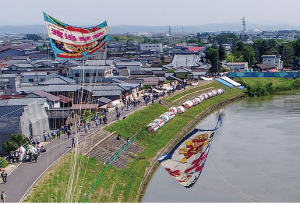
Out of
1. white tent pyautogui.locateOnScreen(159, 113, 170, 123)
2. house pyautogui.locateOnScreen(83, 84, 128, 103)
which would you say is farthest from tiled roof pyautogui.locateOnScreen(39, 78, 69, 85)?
white tent pyautogui.locateOnScreen(159, 113, 170, 123)

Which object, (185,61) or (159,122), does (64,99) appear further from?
(185,61)

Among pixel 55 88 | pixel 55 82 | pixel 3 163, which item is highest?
pixel 55 82

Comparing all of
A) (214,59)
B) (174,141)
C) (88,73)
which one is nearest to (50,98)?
(174,141)

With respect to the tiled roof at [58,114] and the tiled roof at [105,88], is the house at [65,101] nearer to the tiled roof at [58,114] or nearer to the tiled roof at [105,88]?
the tiled roof at [105,88]

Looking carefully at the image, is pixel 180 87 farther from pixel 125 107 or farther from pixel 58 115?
pixel 58 115

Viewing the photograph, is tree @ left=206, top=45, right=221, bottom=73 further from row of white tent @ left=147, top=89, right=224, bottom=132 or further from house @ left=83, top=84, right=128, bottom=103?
house @ left=83, top=84, right=128, bottom=103

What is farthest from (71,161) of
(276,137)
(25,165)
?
(276,137)
